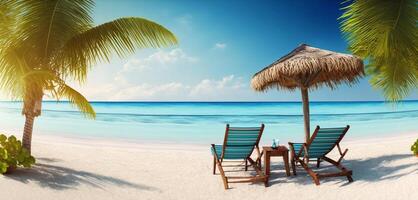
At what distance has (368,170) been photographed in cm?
464

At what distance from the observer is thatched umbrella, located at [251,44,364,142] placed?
4852mm

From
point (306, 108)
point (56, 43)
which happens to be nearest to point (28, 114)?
point (56, 43)

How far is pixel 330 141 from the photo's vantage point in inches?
173

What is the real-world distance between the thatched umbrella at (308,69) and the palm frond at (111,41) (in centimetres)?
189

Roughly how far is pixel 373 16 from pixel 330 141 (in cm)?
184

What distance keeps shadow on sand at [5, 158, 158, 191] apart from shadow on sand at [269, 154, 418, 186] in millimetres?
2066

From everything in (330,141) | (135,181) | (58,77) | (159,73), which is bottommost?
(135,181)

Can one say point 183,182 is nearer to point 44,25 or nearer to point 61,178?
point 61,178

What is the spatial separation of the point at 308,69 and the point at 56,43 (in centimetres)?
398

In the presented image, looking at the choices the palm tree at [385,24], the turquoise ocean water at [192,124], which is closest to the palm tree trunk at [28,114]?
the palm tree at [385,24]

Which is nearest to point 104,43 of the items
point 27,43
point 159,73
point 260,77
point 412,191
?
point 27,43

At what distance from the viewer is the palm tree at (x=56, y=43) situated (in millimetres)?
4230

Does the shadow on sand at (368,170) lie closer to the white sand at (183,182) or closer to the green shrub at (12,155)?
the white sand at (183,182)

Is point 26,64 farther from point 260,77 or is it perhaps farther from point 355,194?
point 355,194
